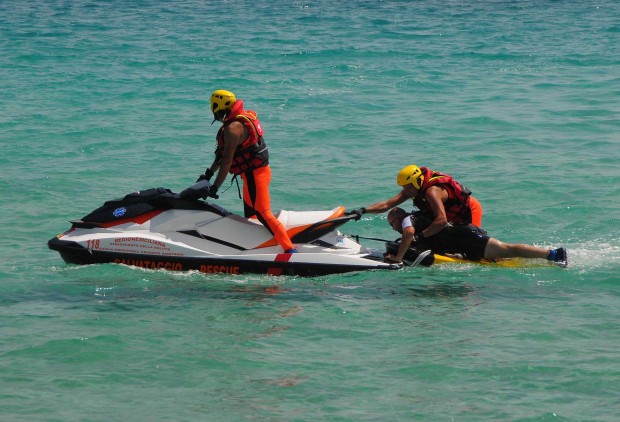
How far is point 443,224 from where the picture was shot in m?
11.2

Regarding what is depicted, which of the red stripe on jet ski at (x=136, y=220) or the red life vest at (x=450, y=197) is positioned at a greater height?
the red life vest at (x=450, y=197)

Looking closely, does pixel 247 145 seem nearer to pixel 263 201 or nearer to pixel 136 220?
pixel 263 201

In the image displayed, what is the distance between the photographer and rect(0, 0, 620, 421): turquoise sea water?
27.9 ft

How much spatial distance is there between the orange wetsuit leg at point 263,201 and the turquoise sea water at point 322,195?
1.50ft

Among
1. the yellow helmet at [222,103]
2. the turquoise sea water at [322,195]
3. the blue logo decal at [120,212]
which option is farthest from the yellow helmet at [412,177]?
the blue logo decal at [120,212]

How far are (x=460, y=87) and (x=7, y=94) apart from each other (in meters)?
9.66

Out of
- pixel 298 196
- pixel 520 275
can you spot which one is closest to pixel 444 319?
pixel 520 275

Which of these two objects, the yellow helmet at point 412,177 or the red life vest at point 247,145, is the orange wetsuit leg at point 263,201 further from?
the yellow helmet at point 412,177

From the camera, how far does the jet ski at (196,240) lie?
445 inches

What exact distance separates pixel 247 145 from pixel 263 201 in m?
0.60

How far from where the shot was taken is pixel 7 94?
22.9 m

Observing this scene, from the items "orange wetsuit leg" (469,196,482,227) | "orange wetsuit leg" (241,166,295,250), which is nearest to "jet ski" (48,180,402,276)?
"orange wetsuit leg" (241,166,295,250)

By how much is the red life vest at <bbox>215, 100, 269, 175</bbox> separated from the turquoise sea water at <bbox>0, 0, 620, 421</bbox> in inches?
46.9

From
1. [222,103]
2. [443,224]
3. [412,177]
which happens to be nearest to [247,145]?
[222,103]
